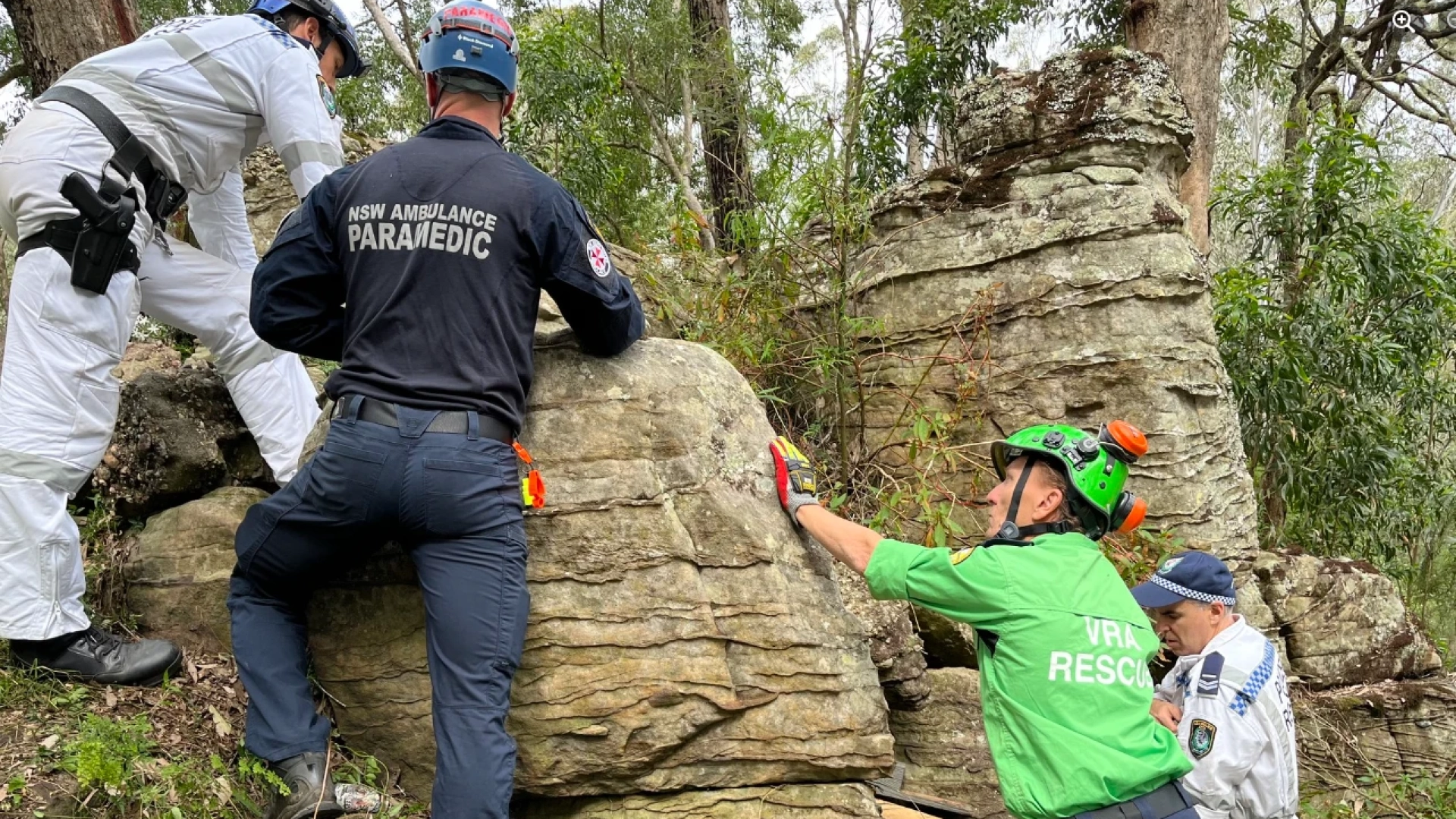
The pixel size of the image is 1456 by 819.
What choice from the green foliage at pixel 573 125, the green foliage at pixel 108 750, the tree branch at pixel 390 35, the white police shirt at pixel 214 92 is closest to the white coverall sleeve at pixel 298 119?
the white police shirt at pixel 214 92

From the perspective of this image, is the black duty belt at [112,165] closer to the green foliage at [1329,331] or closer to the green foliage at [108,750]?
the green foliage at [108,750]

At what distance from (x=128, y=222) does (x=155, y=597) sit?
5.09ft

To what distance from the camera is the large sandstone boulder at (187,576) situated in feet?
12.9

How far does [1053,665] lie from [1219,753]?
1.25 meters

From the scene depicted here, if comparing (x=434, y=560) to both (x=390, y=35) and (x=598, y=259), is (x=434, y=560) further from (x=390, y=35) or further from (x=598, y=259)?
(x=390, y=35)

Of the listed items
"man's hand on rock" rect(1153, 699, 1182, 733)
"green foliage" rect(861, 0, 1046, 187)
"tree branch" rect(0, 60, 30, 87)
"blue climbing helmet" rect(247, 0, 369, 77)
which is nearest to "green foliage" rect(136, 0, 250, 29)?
"tree branch" rect(0, 60, 30, 87)

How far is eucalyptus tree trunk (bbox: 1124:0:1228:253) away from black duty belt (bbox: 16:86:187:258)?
27.8ft

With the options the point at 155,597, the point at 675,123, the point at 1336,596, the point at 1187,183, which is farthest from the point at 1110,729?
the point at 675,123

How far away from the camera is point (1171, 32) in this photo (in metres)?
9.26

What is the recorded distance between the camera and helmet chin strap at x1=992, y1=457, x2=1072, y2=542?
325cm

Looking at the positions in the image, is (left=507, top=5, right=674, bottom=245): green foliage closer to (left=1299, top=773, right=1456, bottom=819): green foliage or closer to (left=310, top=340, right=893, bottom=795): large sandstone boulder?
(left=310, top=340, right=893, bottom=795): large sandstone boulder

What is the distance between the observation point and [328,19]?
159 inches

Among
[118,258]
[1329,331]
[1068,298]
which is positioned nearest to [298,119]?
[118,258]

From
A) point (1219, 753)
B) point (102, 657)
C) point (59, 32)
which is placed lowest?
point (1219, 753)
